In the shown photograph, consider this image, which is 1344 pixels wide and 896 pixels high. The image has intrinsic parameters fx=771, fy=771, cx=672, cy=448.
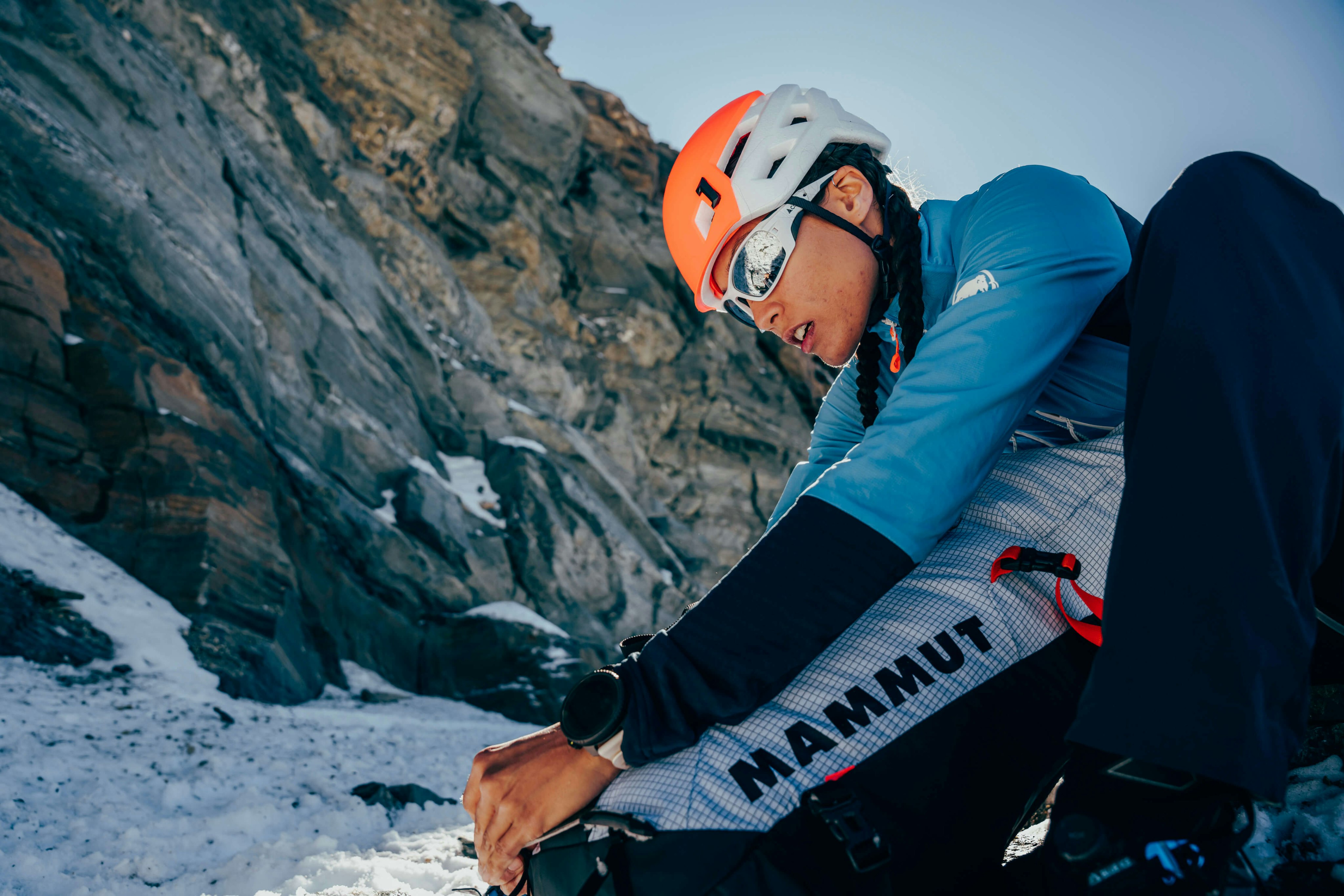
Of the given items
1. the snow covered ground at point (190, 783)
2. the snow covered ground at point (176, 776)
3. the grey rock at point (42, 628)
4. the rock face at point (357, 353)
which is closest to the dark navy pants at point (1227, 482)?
the snow covered ground at point (190, 783)

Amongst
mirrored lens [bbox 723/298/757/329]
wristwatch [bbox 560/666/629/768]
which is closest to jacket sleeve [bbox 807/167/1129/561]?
wristwatch [bbox 560/666/629/768]

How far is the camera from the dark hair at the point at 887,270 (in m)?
2.25

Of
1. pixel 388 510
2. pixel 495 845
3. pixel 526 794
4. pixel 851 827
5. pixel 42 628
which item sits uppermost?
pixel 851 827

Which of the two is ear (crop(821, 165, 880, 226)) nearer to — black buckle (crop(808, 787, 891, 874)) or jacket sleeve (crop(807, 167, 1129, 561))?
jacket sleeve (crop(807, 167, 1129, 561))

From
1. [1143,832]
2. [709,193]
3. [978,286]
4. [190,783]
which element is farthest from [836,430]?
[190,783]

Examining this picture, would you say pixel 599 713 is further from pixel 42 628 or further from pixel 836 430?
pixel 42 628

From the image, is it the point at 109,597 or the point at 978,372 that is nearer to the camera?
the point at 978,372

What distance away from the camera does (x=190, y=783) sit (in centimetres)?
368

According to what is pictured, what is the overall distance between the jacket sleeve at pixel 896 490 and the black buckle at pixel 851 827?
20 centimetres

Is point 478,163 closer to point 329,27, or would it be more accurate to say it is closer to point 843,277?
point 329,27

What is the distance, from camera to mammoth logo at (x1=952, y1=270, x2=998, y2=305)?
5.56 feet

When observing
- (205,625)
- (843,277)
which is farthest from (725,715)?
(205,625)

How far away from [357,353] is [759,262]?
504 inches

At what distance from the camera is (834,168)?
101 inches
